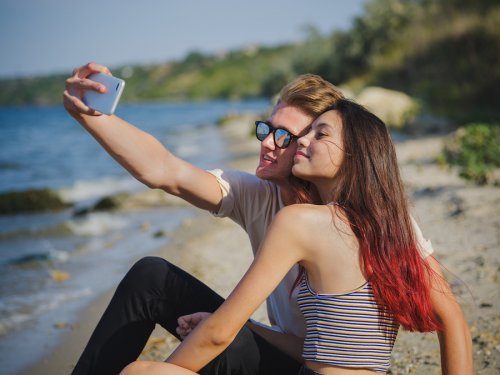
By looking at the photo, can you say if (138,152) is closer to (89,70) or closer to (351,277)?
(89,70)

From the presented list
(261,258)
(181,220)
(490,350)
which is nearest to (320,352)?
(261,258)

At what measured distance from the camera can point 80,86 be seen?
200 centimetres

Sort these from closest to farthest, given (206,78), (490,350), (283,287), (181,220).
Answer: (283,287), (490,350), (181,220), (206,78)

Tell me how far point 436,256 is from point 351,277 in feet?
11.1

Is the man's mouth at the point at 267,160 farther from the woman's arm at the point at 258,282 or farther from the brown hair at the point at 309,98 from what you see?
the woman's arm at the point at 258,282

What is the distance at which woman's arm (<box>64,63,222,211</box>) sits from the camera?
2023 mm

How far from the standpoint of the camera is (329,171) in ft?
6.90

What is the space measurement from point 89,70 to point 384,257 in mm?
1307

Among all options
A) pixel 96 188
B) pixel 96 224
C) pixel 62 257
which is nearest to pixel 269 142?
pixel 62 257

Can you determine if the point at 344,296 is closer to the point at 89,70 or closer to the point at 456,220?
the point at 89,70

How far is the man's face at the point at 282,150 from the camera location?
2.58 meters

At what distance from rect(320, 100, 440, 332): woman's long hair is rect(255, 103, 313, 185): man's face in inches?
19.3

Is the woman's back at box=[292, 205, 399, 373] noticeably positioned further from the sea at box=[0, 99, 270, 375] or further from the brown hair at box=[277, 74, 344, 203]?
the sea at box=[0, 99, 270, 375]

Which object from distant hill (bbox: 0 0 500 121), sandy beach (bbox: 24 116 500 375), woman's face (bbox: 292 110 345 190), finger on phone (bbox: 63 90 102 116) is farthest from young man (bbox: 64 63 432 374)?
distant hill (bbox: 0 0 500 121)
